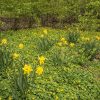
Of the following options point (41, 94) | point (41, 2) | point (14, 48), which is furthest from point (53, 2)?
point (41, 94)

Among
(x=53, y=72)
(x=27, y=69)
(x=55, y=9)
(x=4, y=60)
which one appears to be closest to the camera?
(x=27, y=69)

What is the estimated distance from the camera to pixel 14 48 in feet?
29.0

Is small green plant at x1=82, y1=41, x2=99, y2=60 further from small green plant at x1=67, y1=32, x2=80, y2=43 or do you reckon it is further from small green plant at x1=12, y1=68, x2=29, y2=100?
small green plant at x1=12, y1=68, x2=29, y2=100

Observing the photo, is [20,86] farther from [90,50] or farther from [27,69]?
[90,50]

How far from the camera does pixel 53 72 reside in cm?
723

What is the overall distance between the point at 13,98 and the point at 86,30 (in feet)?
29.2

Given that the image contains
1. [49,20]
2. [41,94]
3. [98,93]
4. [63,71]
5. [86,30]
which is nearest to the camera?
[41,94]

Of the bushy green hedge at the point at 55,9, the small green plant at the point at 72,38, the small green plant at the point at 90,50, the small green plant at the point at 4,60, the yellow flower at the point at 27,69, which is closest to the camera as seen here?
the yellow flower at the point at 27,69

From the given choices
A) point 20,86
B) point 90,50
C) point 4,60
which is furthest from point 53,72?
point 90,50

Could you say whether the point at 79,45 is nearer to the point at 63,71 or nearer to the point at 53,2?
the point at 63,71

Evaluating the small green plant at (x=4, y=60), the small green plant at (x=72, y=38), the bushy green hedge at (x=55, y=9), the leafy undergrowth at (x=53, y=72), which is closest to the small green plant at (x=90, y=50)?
the leafy undergrowth at (x=53, y=72)

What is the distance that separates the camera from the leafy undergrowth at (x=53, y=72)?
5.97m

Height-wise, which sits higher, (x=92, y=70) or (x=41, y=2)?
(x=41, y=2)

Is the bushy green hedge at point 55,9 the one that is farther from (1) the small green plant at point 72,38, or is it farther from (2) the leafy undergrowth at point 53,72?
(2) the leafy undergrowth at point 53,72
